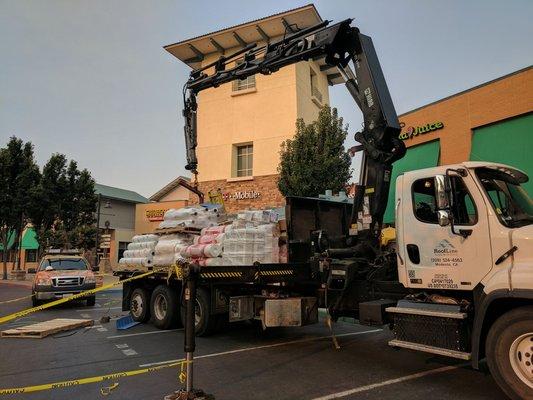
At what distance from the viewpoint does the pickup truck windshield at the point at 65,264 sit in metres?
15.7

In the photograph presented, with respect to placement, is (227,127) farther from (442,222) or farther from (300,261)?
(442,222)

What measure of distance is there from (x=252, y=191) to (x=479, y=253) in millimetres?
21009

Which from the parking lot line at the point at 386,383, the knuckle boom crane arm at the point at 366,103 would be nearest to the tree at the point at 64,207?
the knuckle boom crane arm at the point at 366,103

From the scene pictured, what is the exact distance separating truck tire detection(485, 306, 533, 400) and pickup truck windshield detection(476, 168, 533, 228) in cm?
111

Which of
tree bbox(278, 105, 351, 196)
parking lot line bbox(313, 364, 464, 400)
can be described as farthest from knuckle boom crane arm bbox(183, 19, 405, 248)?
tree bbox(278, 105, 351, 196)

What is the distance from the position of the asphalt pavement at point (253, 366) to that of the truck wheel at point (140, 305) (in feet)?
2.86

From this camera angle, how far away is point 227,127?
27391 mm

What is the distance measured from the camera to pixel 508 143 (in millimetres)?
13750

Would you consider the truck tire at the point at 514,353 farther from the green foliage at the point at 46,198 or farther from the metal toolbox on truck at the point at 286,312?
the green foliage at the point at 46,198

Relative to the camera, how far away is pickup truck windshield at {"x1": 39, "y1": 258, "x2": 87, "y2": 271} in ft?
51.4

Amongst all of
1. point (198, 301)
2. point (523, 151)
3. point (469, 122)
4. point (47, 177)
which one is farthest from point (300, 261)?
point (47, 177)

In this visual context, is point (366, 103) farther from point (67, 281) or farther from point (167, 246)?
point (67, 281)

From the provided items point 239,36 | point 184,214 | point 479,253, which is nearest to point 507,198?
point 479,253

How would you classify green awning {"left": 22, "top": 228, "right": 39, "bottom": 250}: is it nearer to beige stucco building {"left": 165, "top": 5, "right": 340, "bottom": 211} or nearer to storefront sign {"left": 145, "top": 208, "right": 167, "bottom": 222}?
storefront sign {"left": 145, "top": 208, "right": 167, "bottom": 222}
